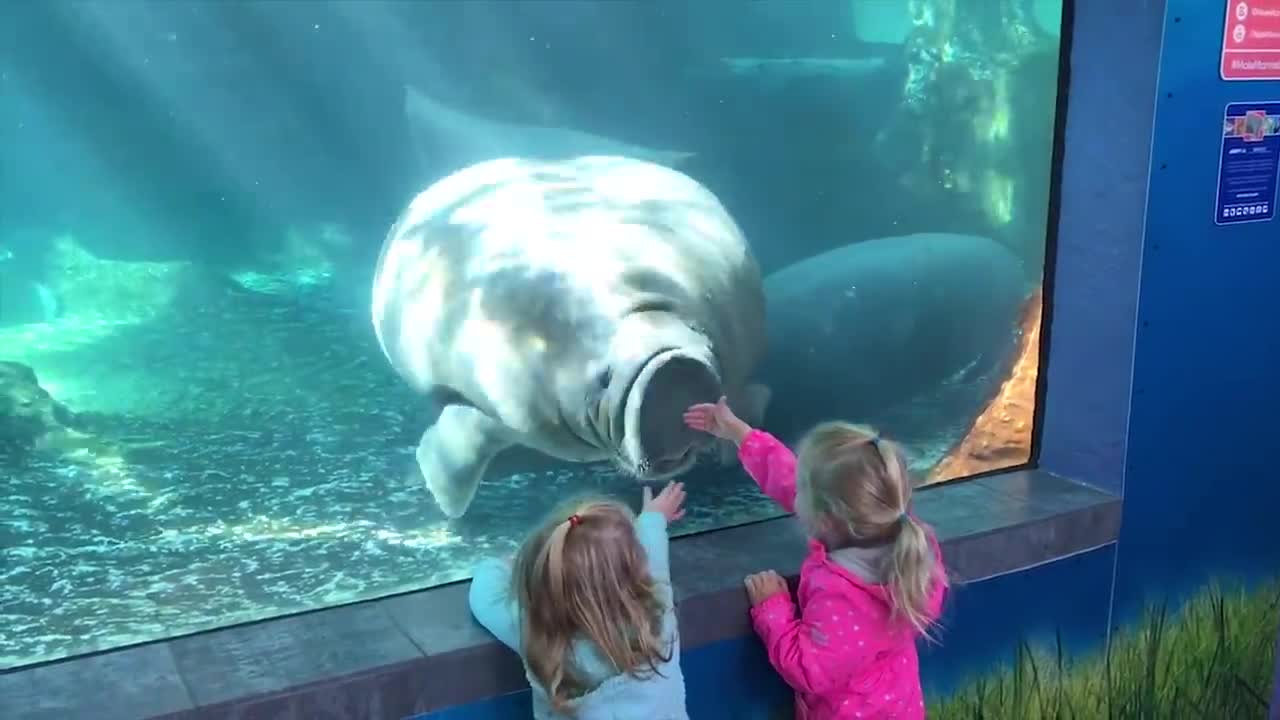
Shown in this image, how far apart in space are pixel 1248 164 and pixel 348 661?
96.7 inches

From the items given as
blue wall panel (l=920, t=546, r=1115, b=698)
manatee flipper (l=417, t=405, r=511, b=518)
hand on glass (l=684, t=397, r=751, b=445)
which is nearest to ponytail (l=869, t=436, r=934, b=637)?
hand on glass (l=684, t=397, r=751, b=445)

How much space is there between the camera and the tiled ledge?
6.11 feet

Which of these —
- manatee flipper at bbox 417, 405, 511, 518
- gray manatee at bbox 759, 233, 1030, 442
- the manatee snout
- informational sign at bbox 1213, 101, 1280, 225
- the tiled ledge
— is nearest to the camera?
the tiled ledge

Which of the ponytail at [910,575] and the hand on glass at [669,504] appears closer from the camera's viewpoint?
the ponytail at [910,575]

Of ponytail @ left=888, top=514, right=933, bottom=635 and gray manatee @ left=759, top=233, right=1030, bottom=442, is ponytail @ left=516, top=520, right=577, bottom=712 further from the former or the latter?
gray manatee @ left=759, top=233, right=1030, bottom=442

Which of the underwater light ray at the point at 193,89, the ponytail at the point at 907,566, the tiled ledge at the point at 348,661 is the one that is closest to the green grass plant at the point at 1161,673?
the tiled ledge at the point at 348,661

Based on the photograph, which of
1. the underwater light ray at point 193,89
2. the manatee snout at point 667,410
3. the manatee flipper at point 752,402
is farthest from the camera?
the manatee flipper at point 752,402

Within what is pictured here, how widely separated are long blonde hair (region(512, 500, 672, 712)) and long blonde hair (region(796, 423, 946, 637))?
1.24 feet

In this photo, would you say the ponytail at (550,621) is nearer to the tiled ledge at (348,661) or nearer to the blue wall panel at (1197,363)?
the tiled ledge at (348,661)

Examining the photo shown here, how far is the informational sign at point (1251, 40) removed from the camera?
275cm

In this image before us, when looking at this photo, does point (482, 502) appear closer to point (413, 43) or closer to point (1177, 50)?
point (413, 43)

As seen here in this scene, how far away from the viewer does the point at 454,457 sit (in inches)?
102

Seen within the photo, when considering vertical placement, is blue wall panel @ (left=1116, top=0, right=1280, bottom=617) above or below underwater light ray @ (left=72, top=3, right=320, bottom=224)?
below

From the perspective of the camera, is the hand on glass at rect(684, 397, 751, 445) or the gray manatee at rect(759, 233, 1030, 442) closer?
the hand on glass at rect(684, 397, 751, 445)
